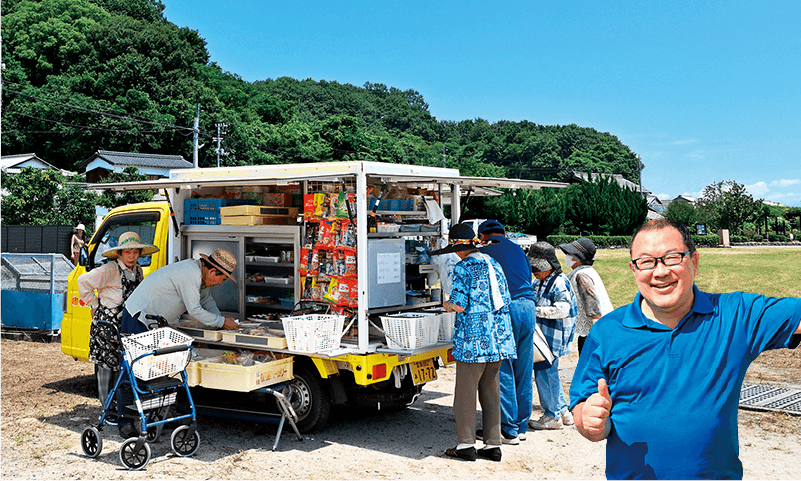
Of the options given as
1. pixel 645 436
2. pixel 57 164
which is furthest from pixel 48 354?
pixel 57 164

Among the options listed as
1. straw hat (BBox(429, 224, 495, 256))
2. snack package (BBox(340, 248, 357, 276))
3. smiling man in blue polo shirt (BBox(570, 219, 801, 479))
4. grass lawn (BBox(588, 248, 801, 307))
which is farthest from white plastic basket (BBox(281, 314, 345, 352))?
grass lawn (BBox(588, 248, 801, 307))

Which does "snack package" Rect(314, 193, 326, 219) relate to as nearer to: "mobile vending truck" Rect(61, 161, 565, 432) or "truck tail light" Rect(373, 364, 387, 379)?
"mobile vending truck" Rect(61, 161, 565, 432)

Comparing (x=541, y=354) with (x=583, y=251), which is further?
(x=583, y=251)

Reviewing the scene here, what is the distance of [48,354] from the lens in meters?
11.3

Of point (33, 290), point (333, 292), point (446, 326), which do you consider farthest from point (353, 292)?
point (33, 290)

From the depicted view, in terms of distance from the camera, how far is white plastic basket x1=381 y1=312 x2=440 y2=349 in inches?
244

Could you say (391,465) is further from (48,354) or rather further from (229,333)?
(48,354)

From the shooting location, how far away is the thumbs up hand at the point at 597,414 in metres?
2.28

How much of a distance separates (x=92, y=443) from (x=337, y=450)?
206 cm

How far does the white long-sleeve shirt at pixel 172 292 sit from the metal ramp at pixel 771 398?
5706 mm

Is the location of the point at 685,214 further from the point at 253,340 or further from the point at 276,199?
the point at 253,340

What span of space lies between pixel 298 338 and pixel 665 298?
4377mm

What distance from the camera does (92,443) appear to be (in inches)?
239

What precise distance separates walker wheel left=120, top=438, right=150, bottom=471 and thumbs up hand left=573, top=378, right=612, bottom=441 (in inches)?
173
